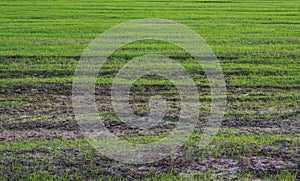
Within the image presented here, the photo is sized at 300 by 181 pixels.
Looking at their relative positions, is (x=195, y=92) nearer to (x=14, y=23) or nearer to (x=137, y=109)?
(x=137, y=109)

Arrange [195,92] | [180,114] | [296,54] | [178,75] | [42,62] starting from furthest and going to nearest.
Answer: [296,54], [42,62], [178,75], [195,92], [180,114]

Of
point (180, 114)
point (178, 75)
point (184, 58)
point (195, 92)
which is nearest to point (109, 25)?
point (184, 58)

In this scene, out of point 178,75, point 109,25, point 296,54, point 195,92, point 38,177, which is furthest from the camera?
point 109,25

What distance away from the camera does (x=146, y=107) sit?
10398mm

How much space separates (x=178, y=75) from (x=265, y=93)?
2.35 meters

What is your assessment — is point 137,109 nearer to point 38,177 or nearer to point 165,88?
point 165,88

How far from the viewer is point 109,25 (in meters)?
22.8

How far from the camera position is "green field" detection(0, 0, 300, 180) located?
7.47m

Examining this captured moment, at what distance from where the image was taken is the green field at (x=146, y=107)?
294 inches

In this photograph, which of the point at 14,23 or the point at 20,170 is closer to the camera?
the point at 20,170

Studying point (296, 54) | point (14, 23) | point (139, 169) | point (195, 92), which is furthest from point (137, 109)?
point (14, 23)

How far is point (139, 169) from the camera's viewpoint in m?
7.45

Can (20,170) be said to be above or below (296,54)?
below

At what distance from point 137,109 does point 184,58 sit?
5265mm
